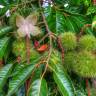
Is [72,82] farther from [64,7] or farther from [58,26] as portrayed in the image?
[64,7]

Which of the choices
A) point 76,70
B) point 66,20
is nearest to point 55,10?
point 66,20

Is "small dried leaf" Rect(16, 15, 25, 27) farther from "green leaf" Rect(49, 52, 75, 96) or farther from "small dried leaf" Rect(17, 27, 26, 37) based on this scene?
"green leaf" Rect(49, 52, 75, 96)

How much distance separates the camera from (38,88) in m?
1.04

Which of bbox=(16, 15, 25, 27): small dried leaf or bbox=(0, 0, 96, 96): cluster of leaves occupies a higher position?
bbox=(16, 15, 25, 27): small dried leaf

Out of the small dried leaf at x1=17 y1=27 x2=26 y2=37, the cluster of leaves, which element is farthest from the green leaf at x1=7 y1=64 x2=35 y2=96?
the small dried leaf at x1=17 y1=27 x2=26 y2=37

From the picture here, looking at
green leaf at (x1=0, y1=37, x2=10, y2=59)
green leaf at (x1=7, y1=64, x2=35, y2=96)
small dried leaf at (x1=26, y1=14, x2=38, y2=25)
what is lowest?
green leaf at (x1=7, y1=64, x2=35, y2=96)

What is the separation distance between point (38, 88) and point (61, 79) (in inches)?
2.7

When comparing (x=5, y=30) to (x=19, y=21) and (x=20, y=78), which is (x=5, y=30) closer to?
(x=19, y=21)

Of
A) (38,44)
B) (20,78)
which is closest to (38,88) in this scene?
(20,78)

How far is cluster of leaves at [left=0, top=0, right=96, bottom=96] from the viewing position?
1061 mm

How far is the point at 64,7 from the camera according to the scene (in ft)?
4.61

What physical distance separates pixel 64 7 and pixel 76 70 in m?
0.37

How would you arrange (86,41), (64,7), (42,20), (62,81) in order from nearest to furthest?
(62,81), (86,41), (42,20), (64,7)

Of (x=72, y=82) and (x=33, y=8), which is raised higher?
(x=33, y=8)
